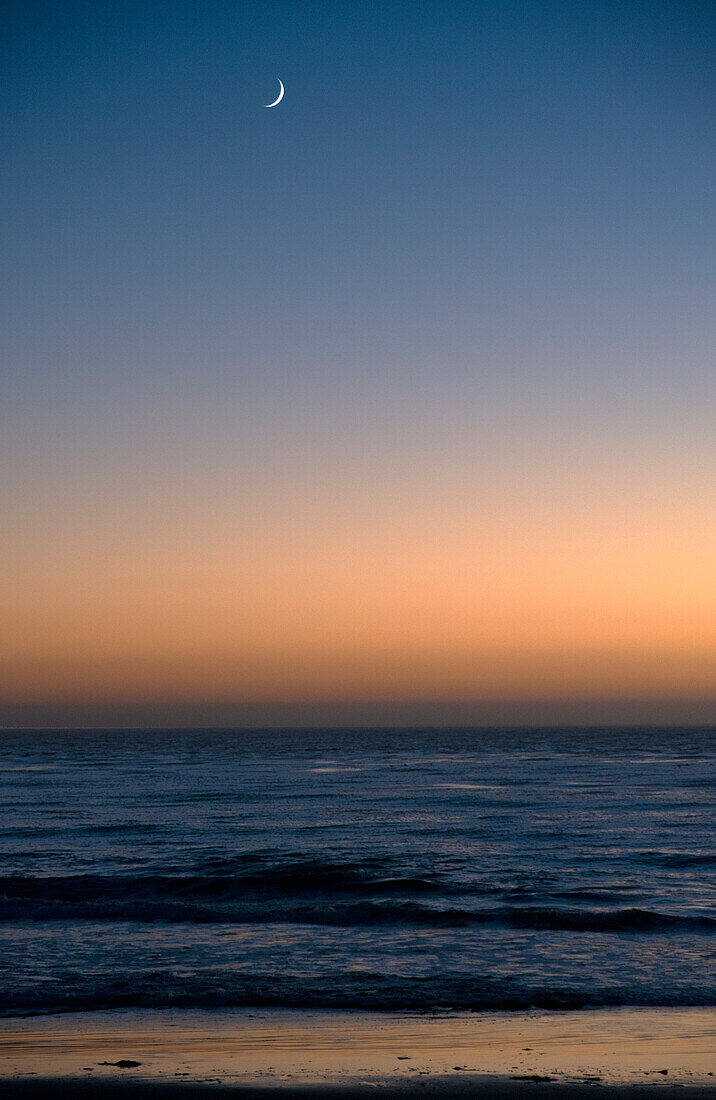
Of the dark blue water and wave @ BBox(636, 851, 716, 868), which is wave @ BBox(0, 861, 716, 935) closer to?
the dark blue water

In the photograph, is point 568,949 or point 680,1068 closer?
point 680,1068

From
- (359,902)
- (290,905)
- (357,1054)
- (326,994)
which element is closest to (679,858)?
(359,902)

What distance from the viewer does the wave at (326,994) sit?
11.2 meters

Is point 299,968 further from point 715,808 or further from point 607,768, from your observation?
point 607,768

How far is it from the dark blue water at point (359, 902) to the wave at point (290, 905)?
0.23 feet

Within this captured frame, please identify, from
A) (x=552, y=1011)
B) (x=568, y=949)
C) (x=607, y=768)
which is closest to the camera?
(x=552, y=1011)

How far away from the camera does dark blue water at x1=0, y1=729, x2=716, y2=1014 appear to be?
12.0 metres

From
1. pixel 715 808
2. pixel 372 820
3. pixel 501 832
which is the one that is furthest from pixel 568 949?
pixel 715 808

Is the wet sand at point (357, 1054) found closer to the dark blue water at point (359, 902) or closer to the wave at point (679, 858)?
the dark blue water at point (359, 902)

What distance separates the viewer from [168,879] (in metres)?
20.6

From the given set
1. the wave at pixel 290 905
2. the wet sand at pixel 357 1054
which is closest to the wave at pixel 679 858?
the wave at pixel 290 905

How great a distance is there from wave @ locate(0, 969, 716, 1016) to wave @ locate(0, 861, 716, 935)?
163 inches

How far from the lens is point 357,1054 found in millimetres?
9133

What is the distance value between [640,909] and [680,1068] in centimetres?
903
